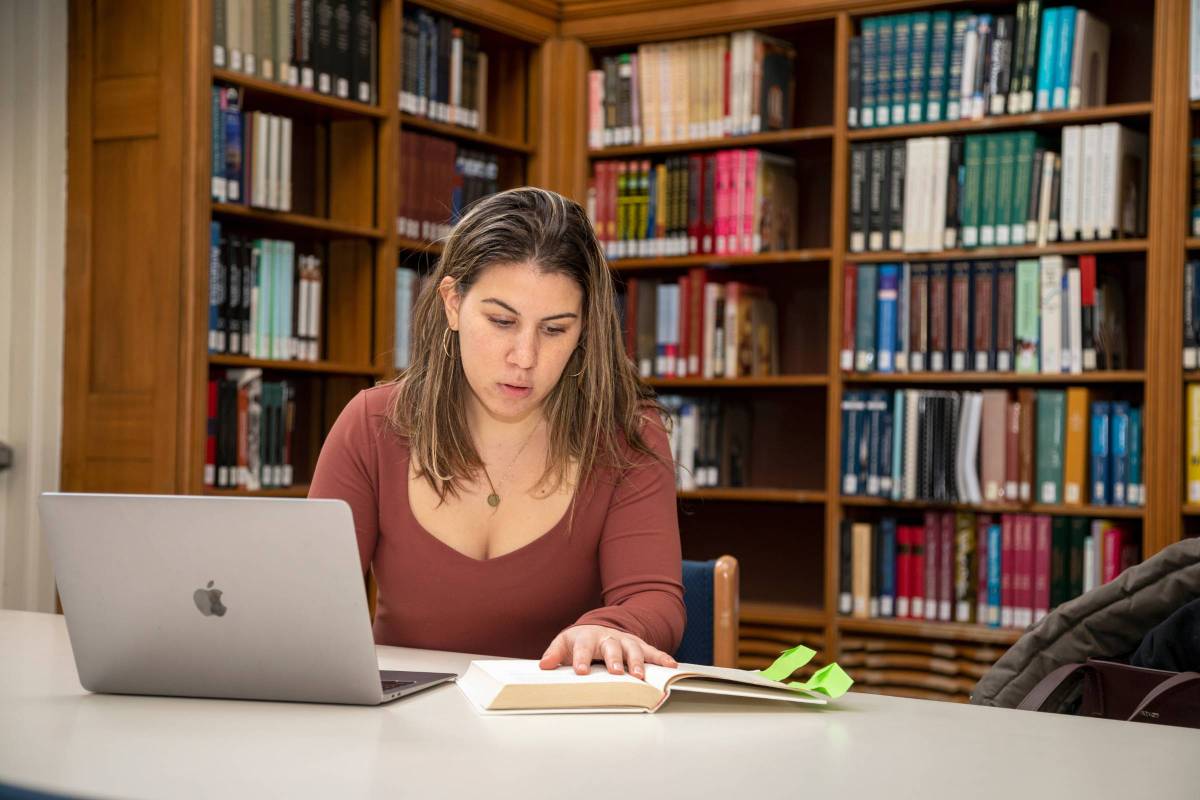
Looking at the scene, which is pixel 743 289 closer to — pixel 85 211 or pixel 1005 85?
pixel 1005 85

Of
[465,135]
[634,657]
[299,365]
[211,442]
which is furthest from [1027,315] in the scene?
[634,657]

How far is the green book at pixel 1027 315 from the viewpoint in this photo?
344 centimetres

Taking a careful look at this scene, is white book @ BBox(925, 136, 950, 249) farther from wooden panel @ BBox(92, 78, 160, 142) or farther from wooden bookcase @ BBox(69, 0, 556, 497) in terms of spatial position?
wooden panel @ BBox(92, 78, 160, 142)

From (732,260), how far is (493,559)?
2.17 meters

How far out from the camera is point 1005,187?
137 inches

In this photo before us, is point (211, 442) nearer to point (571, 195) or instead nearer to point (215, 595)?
point (571, 195)

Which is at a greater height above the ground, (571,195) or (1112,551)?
(571,195)

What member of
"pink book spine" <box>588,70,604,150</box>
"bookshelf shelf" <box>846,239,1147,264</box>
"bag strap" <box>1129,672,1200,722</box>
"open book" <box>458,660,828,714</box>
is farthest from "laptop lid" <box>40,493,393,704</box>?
"pink book spine" <box>588,70,604,150</box>

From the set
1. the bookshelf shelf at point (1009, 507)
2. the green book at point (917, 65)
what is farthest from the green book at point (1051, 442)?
the green book at point (917, 65)

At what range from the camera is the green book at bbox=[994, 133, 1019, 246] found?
11.4 ft

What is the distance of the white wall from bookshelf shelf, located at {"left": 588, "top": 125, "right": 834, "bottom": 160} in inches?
61.1

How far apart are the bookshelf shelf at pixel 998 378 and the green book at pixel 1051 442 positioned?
0.06 m

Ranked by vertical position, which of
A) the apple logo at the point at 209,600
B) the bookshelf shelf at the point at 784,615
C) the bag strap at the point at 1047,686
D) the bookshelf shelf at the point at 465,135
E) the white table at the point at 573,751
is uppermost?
the bookshelf shelf at the point at 465,135

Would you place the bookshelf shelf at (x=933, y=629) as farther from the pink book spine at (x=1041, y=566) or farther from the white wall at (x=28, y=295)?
the white wall at (x=28, y=295)
